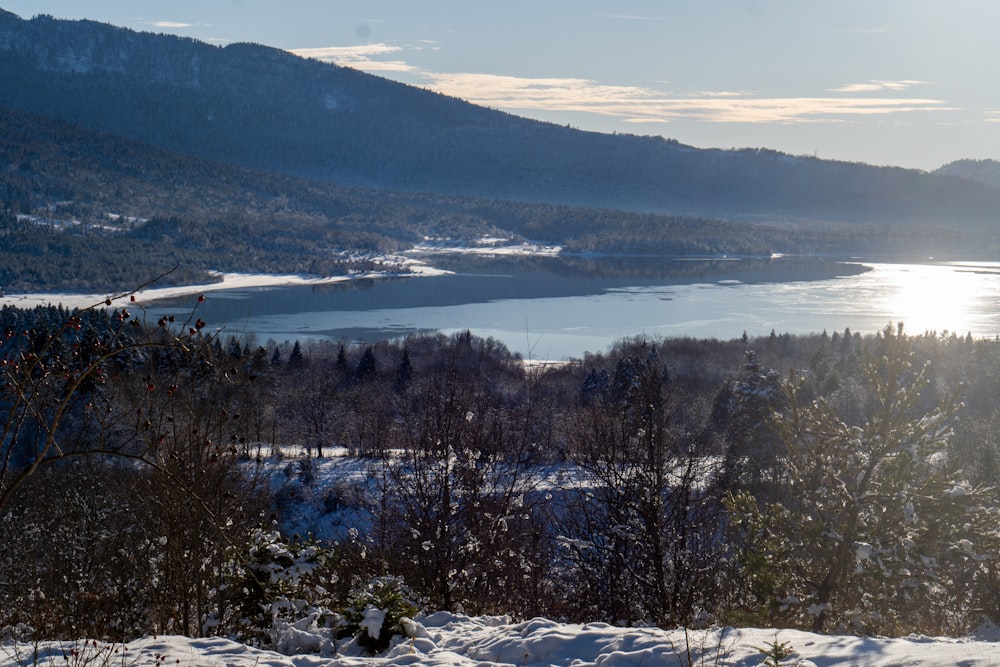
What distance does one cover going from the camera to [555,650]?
595cm

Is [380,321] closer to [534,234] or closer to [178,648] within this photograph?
[178,648]

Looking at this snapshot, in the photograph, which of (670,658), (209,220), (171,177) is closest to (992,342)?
(670,658)

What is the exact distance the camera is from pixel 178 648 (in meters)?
5.88

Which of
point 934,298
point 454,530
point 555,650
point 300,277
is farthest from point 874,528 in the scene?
point 300,277

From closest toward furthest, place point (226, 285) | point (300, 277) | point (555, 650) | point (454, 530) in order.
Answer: point (555, 650)
point (454, 530)
point (226, 285)
point (300, 277)

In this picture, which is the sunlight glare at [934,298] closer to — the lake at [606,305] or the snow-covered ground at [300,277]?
the lake at [606,305]

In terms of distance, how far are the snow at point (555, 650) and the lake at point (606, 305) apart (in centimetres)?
4953

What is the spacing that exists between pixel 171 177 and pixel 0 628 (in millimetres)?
194358

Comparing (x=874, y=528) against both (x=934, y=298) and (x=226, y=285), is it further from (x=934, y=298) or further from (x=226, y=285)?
(x=226, y=285)

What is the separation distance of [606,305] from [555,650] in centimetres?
7854

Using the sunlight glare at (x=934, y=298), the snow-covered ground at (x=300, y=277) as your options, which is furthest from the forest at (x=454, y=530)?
the sunlight glare at (x=934, y=298)

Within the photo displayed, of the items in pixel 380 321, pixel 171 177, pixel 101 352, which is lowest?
pixel 380 321

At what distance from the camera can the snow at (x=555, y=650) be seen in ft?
16.5

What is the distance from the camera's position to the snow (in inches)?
198
